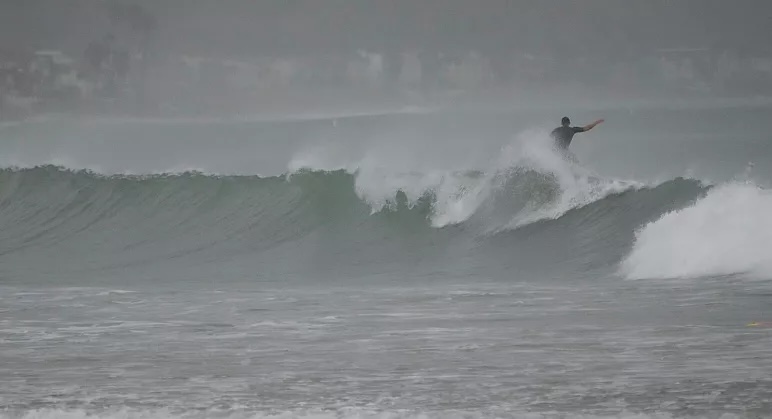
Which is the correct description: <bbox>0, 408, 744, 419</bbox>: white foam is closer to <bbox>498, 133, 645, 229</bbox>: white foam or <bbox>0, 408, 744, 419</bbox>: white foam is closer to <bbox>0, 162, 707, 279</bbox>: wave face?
<bbox>0, 162, 707, 279</bbox>: wave face

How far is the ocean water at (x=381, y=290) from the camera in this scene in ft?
16.3

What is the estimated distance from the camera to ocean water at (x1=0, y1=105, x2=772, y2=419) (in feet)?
16.3

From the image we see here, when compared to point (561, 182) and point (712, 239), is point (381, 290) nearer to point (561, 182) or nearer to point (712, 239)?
point (712, 239)

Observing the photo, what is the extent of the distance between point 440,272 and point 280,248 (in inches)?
105

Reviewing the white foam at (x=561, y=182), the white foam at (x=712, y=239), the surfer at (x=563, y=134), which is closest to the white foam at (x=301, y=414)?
the white foam at (x=712, y=239)

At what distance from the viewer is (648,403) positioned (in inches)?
183

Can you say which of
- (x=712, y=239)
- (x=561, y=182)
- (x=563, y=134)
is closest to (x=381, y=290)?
(x=712, y=239)

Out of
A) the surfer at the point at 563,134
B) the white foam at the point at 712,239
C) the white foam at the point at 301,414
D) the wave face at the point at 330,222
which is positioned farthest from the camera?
the surfer at the point at 563,134

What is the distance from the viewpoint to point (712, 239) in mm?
10047

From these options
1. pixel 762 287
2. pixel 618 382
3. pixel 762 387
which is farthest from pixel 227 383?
pixel 762 287

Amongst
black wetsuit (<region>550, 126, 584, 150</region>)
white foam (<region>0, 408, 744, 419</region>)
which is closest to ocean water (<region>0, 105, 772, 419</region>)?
white foam (<region>0, 408, 744, 419</region>)

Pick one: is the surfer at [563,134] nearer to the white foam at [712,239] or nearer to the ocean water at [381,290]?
the ocean water at [381,290]

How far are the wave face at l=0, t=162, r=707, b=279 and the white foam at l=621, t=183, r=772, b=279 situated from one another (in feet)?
1.35

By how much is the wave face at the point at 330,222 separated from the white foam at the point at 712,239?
0.41 m
